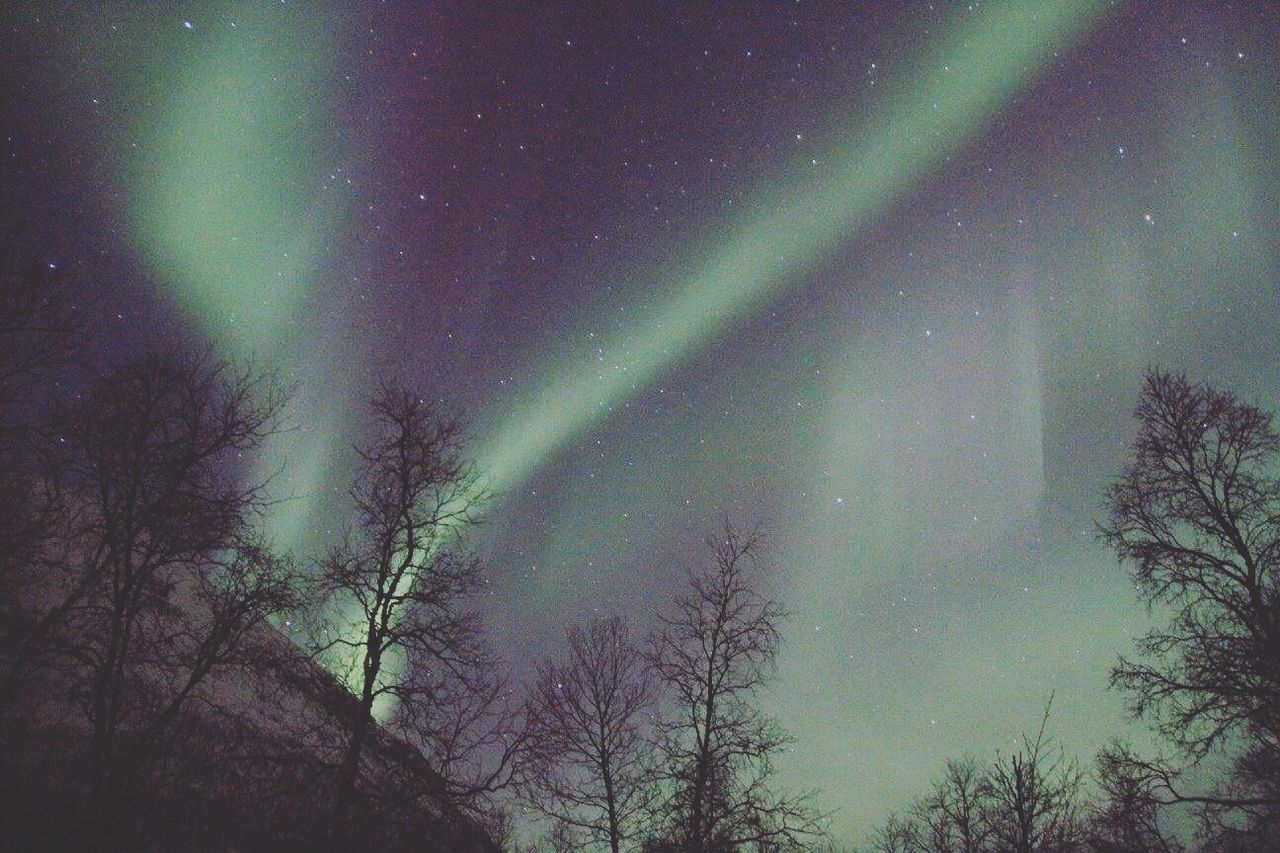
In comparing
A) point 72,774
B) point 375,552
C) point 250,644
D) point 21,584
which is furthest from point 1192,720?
point 21,584

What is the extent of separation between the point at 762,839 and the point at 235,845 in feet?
30.6

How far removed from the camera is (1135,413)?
44.3 feet

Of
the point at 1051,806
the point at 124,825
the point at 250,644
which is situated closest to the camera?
the point at 124,825

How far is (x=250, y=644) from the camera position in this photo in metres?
10.2

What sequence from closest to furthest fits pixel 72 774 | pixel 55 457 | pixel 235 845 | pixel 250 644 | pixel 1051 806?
pixel 72 774, pixel 55 457, pixel 250 644, pixel 235 845, pixel 1051 806

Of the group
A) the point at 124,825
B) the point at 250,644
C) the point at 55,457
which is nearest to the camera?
the point at 124,825

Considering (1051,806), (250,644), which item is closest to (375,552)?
(250,644)

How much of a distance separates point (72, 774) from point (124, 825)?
184 cm

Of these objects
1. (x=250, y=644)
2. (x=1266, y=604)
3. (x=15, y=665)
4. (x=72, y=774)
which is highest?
(x=1266, y=604)

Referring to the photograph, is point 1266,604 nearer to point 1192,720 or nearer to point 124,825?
point 1192,720

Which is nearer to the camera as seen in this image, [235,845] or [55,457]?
[55,457]

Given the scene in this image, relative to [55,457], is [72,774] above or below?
below

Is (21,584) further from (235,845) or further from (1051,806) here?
(1051,806)

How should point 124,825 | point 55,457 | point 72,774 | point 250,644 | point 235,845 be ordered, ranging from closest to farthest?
point 124,825
point 72,774
point 55,457
point 250,644
point 235,845
